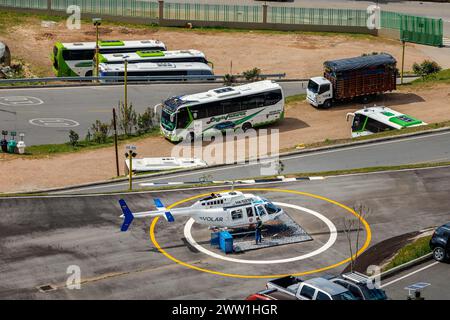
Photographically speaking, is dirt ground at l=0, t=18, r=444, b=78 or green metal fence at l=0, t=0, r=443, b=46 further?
green metal fence at l=0, t=0, r=443, b=46

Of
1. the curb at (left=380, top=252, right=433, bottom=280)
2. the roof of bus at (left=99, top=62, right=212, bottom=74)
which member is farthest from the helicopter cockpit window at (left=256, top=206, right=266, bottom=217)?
the roof of bus at (left=99, top=62, right=212, bottom=74)

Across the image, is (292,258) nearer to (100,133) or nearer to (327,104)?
(100,133)

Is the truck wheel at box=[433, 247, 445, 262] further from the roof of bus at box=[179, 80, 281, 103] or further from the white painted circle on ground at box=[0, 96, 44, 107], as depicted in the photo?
the white painted circle on ground at box=[0, 96, 44, 107]

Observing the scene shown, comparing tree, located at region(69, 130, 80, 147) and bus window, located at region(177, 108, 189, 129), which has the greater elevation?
bus window, located at region(177, 108, 189, 129)

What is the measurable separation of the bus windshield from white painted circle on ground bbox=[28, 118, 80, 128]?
8287 mm

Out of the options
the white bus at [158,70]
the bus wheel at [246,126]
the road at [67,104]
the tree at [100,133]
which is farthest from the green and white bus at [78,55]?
the bus wheel at [246,126]

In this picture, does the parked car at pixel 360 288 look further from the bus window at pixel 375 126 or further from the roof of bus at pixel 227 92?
the roof of bus at pixel 227 92

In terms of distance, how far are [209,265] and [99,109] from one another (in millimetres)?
43225

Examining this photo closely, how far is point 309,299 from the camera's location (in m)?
39.8

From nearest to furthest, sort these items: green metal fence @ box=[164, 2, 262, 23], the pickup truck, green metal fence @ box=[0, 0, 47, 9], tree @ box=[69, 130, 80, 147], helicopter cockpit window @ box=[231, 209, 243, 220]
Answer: the pickup truck < helicopter cockpit window @ box=[231, 209, 243, 220] < tree @ box=[69, 130, 80, 147] < green metal fence @ box=[0, 0, 47, 9] < green metal fence @ box=[164, 2, 262, 23]

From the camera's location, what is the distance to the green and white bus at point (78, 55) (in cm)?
10156

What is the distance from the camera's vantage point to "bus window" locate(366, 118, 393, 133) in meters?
80.1
